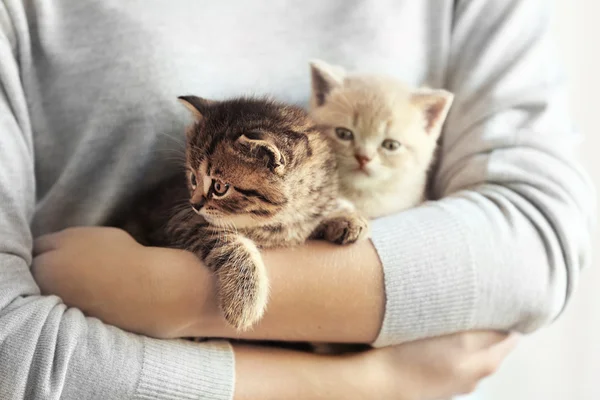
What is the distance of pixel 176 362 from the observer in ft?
2.92

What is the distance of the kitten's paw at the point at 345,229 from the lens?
3.16ft

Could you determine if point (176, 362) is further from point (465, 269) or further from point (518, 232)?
point (518, 232)

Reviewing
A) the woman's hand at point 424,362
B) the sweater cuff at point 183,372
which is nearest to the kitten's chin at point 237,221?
the sweater cuff at point 183,372

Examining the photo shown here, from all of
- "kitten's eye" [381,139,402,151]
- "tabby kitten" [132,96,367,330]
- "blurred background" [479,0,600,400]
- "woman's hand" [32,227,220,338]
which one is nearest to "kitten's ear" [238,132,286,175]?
"tabby kitten" [132,96,367,330]

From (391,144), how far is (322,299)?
15.4 inches

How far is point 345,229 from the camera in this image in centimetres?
97

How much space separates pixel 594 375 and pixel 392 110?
3.52 feet

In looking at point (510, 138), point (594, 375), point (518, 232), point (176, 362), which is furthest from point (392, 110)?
point (594, 375)

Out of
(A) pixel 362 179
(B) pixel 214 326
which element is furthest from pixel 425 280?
(B) pixel 214 326

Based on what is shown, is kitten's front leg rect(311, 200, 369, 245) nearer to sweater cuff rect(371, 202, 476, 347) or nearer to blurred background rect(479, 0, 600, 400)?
sweater cuff rect(371, 202, 476, 347)

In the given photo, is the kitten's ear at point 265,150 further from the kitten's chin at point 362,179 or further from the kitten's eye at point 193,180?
the kitten's chin at point 362,179

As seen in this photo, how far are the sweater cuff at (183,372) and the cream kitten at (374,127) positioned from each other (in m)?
0.44

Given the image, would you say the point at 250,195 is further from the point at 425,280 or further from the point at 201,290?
the point at 425,280

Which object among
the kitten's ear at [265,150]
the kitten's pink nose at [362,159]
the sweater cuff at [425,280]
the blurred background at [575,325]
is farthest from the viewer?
the blurred background at [575,325]
